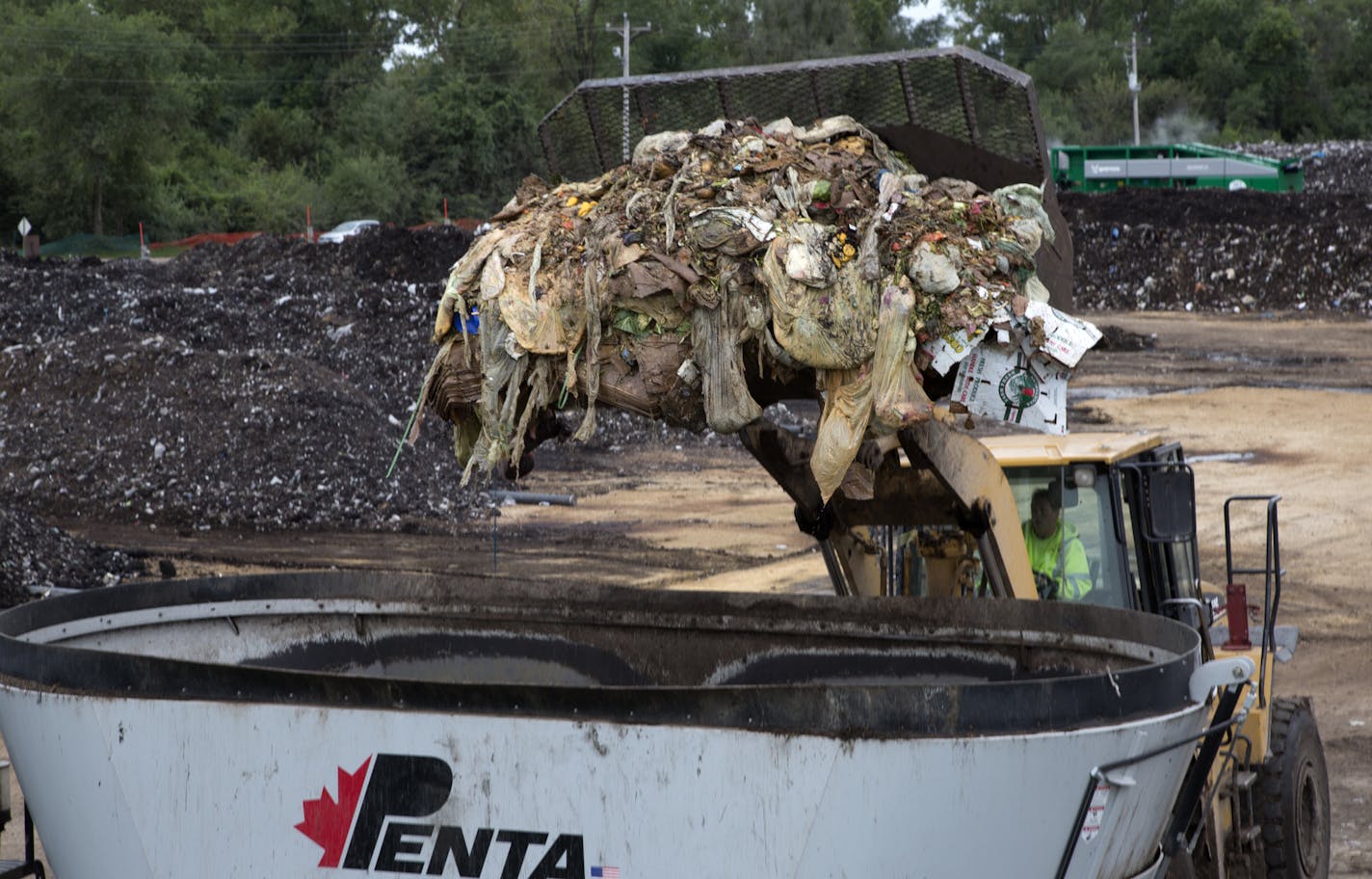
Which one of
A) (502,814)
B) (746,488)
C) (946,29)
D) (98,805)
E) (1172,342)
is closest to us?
(502,814)

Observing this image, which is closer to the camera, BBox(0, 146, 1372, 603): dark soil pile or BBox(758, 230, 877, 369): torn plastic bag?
BBox(758, 230, 877, 369): torn plastic bag

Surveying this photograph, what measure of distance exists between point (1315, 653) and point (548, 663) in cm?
725

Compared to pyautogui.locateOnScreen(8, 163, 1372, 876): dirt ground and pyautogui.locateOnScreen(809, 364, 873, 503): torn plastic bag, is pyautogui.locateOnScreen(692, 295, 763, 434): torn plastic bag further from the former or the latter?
pyautogui.locateOnScreen(8, 163, 1372, 876): dirt ground

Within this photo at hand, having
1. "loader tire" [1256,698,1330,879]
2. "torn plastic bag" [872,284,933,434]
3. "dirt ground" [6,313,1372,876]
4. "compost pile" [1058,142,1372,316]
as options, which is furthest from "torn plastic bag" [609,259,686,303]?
"compost pile" [1058,142,1372,316]

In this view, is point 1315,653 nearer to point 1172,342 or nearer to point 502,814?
point 502,814

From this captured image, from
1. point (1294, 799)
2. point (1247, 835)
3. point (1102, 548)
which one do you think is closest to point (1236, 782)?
point (1247, 835)

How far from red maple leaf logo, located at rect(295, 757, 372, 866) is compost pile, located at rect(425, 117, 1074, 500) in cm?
165

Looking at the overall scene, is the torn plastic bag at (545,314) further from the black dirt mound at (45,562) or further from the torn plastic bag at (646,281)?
the black dirt mound at (45,562)

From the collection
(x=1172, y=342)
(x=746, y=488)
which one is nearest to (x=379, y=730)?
(x=746, y=488)

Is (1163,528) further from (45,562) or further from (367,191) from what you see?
(367,191)

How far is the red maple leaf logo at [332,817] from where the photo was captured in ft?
10.8

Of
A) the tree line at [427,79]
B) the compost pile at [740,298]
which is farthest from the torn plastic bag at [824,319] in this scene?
the tree line at [427,79]

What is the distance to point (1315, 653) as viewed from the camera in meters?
10.5

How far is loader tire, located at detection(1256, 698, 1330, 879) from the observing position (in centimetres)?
572
